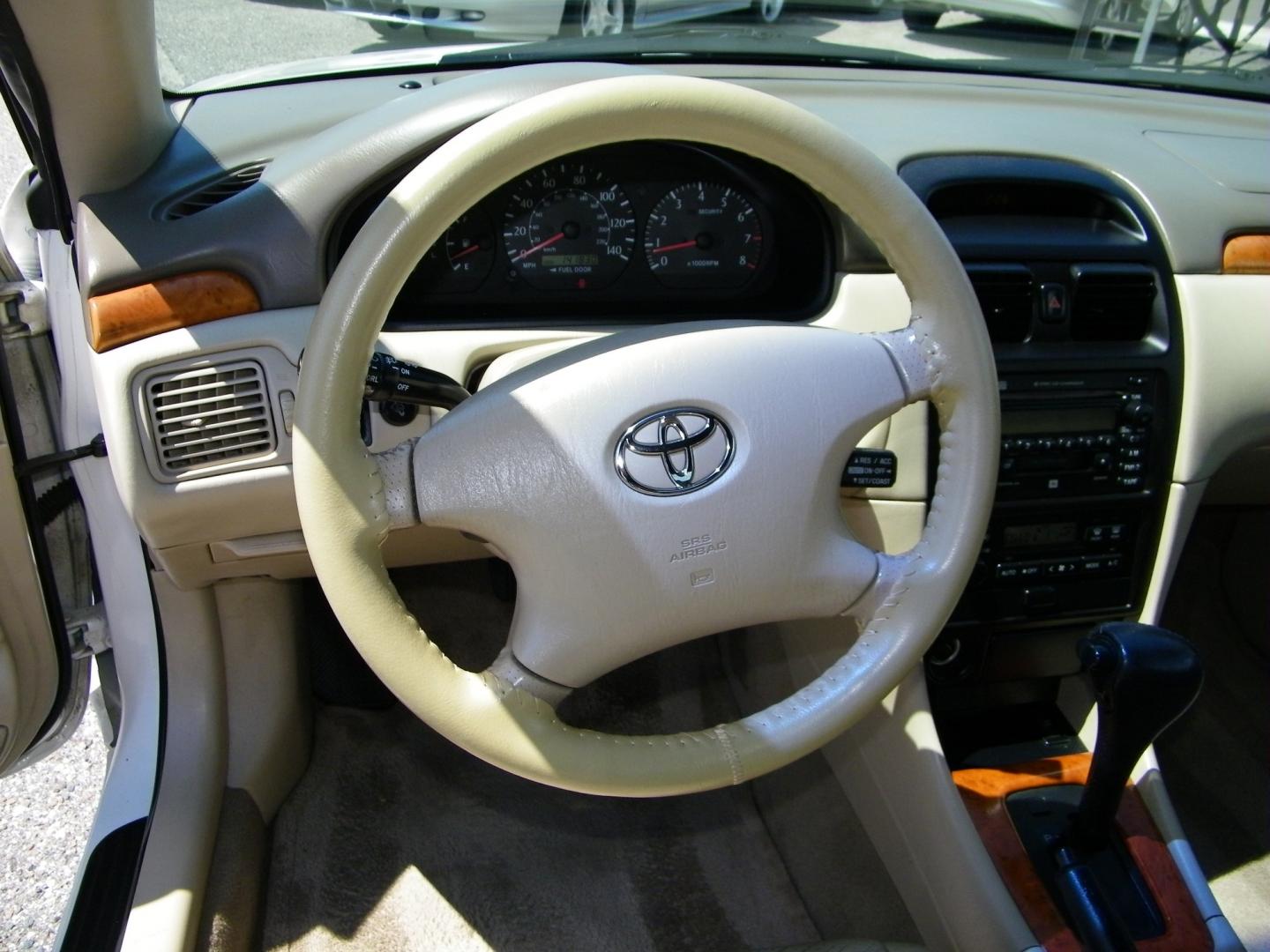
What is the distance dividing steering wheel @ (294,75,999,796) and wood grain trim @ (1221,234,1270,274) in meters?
0.75

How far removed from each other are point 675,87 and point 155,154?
0.77 m

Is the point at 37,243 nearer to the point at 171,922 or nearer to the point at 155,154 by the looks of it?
the point at 155,154

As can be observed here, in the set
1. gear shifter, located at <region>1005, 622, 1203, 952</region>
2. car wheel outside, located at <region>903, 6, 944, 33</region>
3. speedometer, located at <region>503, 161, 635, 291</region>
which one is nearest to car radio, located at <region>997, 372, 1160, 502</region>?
gear shifter, located at <region>1005, 622, 1203, 952</region>

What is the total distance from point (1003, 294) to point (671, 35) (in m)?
0.68

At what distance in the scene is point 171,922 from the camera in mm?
1445

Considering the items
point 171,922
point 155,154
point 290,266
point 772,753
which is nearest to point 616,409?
point 772,753

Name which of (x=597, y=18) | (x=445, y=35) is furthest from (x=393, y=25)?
(x=597, y=18)

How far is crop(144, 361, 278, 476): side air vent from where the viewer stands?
1.25 metres

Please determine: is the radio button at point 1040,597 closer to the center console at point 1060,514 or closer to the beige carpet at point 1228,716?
the center console at point 1060,514

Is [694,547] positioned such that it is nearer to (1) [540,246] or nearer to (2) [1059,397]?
(1) [540,246]

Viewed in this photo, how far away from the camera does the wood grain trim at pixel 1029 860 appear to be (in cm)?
140

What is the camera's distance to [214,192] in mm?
1343

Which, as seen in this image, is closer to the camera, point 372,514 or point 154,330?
point 372,514

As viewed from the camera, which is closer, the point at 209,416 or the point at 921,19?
the point at 209,416
